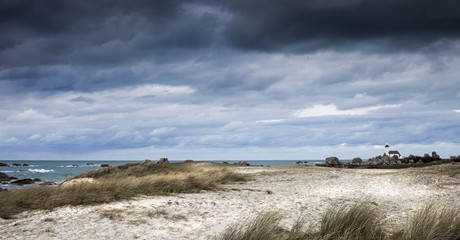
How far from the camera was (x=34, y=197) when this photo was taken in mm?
11344

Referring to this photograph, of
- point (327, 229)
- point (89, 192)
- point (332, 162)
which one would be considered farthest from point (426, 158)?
point (89, 192)

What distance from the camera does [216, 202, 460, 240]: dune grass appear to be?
20.7ft

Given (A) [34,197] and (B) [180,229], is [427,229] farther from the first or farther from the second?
(A) [34,197]

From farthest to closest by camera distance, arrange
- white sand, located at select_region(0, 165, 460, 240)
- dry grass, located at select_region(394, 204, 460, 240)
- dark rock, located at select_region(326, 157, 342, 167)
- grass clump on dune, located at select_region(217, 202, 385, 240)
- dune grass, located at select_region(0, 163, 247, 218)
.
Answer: dark rock, located at select_region(326, 157, 342, 167) → dune grass, located at select_region(0, 163, 247, 218) → white sand, located at select_region(0, 165, 460, 240) → dry grass, located at select_region(394, 204, 460, 240) → grass clump on dune, located at select_region(217, 202, 385, 240)

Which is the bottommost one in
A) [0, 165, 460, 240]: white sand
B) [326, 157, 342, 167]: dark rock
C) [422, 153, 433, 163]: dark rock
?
[0, 165, 460, 240]: white sand

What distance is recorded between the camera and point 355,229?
23.7ft

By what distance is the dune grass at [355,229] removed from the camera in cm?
630

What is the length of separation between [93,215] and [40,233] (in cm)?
170

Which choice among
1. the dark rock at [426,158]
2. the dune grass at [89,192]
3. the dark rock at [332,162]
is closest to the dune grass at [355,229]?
the dune grass at [89,192]

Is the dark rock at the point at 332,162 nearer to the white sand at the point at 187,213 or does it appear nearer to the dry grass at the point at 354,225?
the white sand at the point at 187,213

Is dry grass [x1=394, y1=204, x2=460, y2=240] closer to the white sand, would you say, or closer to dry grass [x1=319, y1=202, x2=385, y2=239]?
dry grass [x1=319, y1=202, x2=385, y2=239]

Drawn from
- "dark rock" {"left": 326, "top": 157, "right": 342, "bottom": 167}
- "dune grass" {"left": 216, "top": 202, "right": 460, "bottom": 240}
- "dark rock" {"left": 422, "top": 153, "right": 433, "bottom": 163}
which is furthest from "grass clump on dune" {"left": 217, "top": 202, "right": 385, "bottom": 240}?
"dark rock" {"left": 422, "top": 153, "right": 433, "bottom": 163}

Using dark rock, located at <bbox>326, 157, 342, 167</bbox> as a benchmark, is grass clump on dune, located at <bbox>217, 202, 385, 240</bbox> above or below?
below

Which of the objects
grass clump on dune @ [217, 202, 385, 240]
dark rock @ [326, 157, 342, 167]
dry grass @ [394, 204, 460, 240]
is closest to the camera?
grass clump on dune @ [217, 202, 385, 240]
